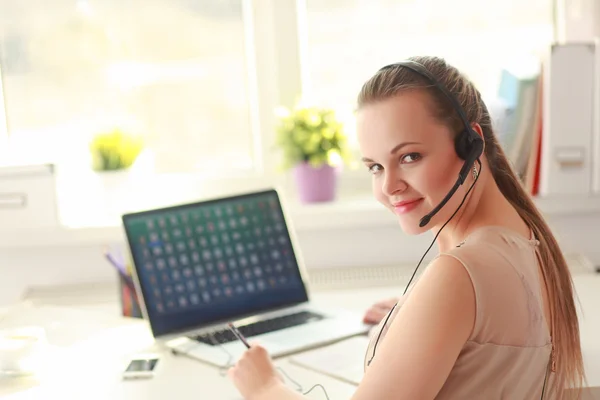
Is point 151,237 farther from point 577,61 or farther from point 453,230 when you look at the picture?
point 577,61

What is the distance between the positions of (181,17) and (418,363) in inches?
67.7

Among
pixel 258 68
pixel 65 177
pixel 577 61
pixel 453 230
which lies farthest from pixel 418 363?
pixel 65 177

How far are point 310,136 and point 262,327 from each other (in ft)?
2.44

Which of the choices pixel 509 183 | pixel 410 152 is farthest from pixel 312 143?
pixel 410 152

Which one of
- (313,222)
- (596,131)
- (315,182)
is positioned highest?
(596,131)

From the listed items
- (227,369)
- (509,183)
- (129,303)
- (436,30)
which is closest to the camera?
(509,183)

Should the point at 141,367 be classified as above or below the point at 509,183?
below

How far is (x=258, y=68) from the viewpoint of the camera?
2463mm

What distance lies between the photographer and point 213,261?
1796 millimetres

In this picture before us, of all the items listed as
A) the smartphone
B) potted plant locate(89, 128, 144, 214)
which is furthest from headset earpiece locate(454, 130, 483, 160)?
potted plant locate(89, 128, 144, 214)

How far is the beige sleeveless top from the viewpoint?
106cm

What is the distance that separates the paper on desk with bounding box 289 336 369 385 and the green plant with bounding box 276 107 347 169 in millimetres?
785

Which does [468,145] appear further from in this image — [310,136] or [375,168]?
[310,136]

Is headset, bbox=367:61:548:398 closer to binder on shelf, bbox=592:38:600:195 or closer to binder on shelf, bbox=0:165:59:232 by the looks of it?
binder on shelf, bbox=592:38:600:195
